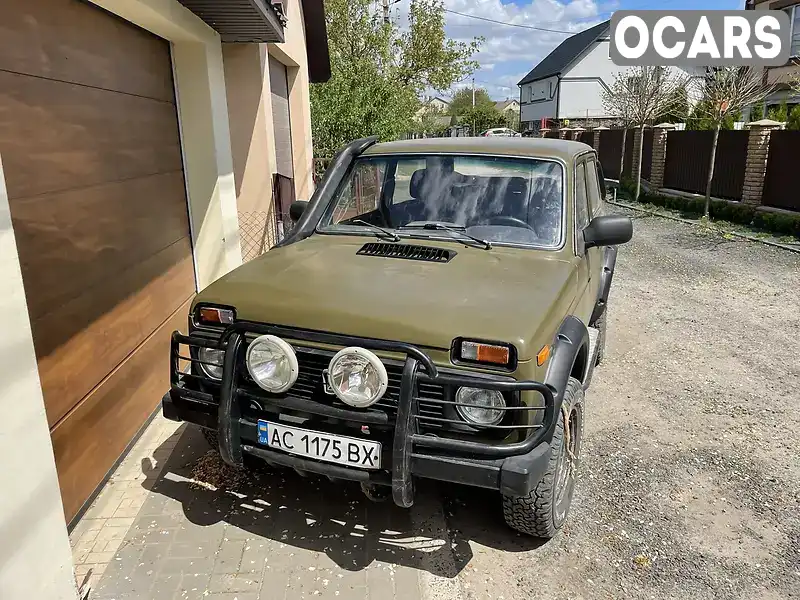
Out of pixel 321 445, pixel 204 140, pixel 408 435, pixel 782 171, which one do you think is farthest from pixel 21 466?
pixel 782 171

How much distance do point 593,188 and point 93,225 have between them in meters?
3.58

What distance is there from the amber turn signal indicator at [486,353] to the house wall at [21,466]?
5.52ft

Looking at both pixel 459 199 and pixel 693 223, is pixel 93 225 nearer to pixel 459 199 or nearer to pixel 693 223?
pixel 459 199

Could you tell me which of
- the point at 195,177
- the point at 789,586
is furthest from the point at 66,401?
the point at 789,586

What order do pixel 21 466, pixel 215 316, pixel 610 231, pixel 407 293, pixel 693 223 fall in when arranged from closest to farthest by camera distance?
pixel 21 466 → pixel 407 293 → pixel 215 316 → pixel 610 231 → pixel 693 223

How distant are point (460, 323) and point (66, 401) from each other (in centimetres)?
212

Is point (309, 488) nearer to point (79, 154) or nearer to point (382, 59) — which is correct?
point (79, 154)

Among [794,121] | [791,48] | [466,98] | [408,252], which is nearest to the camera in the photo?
[408,252]

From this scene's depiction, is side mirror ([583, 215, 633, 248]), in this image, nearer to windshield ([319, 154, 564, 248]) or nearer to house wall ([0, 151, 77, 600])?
windshield ([319, 154, 564, 248])

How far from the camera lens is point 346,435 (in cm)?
284

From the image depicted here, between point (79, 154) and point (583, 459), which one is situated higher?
point (79, 154)

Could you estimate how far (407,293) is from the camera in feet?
9.81

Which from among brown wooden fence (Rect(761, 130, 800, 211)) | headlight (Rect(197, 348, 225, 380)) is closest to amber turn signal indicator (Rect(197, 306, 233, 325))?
headlight (Rect(197, 348, 225, 380))

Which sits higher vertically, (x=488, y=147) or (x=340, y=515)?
(x=488, y=147)
